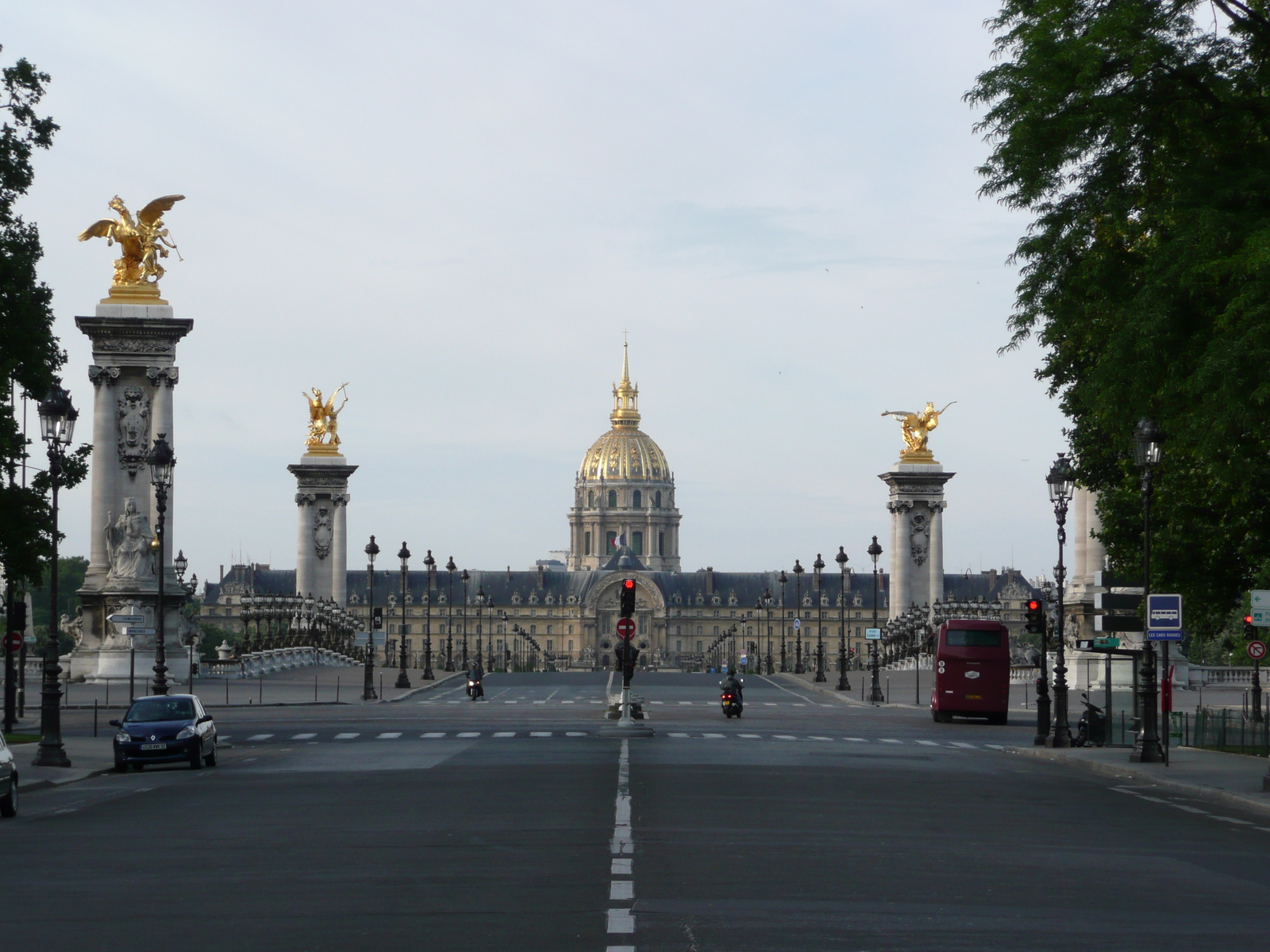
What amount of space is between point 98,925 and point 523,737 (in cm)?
2963

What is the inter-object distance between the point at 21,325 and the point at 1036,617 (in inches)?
825

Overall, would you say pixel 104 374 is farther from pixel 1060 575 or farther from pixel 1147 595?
pixel 1147 595

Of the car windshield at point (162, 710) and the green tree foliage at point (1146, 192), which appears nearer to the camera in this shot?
the green tree foliage at point (1146, 192)

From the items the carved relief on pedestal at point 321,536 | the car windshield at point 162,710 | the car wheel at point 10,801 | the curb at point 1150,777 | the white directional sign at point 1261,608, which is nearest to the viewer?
the car wheel at point 10,801

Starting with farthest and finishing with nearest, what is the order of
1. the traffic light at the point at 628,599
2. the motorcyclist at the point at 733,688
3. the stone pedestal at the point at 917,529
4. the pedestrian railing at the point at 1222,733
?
1. the stone pedestal at the point at 917,529
2. the motorcyclist at the point at 733,688
3. the traffic light at the point at 628,599
4. the pedestrian railing at the point at 1222,733

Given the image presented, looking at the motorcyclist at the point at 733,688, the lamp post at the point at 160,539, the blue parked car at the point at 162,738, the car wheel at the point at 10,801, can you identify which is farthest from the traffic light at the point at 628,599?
the car wheel at the point at 10,801

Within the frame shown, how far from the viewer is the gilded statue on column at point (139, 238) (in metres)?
73.6

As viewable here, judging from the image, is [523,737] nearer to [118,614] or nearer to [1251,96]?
[1251,96]

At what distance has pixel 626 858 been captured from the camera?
16031 mm

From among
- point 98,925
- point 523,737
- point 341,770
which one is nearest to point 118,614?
point 523,737

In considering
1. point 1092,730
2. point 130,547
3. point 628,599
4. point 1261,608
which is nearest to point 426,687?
point 130,547

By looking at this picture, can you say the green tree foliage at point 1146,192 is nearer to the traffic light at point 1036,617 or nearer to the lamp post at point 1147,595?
the lamp post at point 1147,595

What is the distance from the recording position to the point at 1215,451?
24.0 meters

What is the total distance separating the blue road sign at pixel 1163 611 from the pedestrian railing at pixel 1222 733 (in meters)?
7.58
